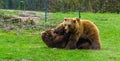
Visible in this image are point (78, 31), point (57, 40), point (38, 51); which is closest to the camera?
point (38, 51)

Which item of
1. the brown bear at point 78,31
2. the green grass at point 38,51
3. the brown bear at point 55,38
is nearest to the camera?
the green grass at point 38,51

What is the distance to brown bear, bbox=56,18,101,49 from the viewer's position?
14.7 m

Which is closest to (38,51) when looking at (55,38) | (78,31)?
(55,38)

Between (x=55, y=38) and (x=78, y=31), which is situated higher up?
(x=78, y=31)

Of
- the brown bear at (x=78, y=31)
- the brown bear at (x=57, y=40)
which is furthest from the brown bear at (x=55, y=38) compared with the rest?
the brown bear at (x=78, y=31)

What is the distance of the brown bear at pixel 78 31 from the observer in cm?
1473

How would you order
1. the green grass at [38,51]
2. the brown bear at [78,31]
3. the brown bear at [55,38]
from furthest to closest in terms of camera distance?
1. the brown bear at [55,38]
2. the brown bear at [78,31]
3. the green grass at [38,51]

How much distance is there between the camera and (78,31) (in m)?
14.8

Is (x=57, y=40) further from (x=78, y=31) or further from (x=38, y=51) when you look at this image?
(x=38, y=51)

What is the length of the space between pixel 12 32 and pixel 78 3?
1470 centimetres

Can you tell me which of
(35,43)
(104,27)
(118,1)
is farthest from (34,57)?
(118,1)

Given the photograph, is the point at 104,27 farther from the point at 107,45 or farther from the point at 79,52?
the point at 79,52

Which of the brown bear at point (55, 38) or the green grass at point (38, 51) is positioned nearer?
the green grass at point (38, 51)

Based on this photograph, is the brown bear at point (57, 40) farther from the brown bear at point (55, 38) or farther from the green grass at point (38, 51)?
the green grass at point (38, 51)
